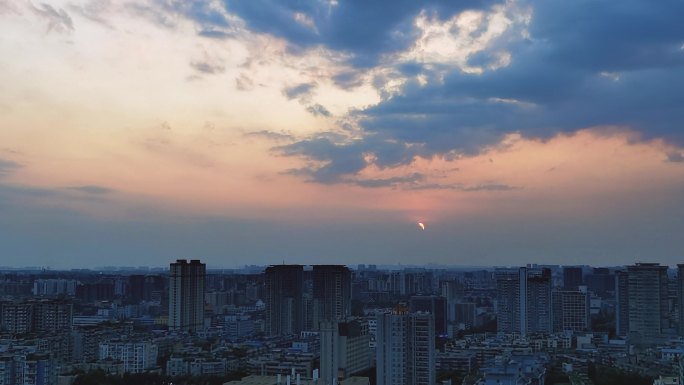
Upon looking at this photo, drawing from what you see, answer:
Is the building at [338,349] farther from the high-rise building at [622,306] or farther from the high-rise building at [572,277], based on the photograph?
the high-rise building at [572,277]

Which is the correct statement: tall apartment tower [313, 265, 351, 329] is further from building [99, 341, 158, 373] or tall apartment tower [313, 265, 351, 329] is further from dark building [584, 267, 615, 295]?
dark building [584, 267, 615, 295]

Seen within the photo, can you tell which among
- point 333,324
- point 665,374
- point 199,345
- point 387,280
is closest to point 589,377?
point 665,374

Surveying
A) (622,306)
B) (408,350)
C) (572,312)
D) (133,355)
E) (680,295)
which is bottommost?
(133,355)

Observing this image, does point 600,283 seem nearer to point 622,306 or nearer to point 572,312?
point 572,312

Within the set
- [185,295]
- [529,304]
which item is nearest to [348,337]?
[529,304]

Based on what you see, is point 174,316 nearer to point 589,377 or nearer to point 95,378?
point 95,378

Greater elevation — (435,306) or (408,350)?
(408,350)

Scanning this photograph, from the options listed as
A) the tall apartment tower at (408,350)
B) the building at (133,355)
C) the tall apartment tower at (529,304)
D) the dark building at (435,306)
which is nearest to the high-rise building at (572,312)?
the tall apartment tower at (529,304)
